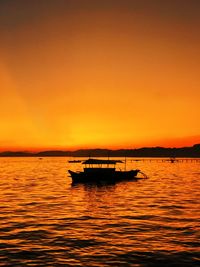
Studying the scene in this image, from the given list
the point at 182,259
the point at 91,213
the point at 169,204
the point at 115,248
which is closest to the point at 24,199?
the point at 91,213

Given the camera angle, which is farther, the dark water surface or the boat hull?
the boat hull

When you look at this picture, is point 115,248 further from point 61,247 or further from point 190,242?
point 190,242

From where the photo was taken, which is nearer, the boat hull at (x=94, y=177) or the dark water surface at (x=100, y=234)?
the dark water surface at (x=100, y=234)

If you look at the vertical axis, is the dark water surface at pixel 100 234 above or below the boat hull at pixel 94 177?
below

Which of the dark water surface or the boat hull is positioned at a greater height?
the boat hull

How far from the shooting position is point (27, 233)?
27.1m

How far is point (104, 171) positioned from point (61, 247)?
181 ft

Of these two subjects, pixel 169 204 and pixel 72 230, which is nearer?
pixel 72 230

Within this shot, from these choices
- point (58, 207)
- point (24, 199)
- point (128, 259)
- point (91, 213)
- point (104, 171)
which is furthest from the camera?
point (104, 171)

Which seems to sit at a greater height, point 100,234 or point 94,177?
point 94,177

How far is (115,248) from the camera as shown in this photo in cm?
2277

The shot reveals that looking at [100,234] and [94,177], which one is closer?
[100,234]

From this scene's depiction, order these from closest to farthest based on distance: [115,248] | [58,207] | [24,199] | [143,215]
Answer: [115,248] → [143,215] → [58,207] → [24,199]

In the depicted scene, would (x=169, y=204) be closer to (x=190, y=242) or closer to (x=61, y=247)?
(x=190, y=242)
